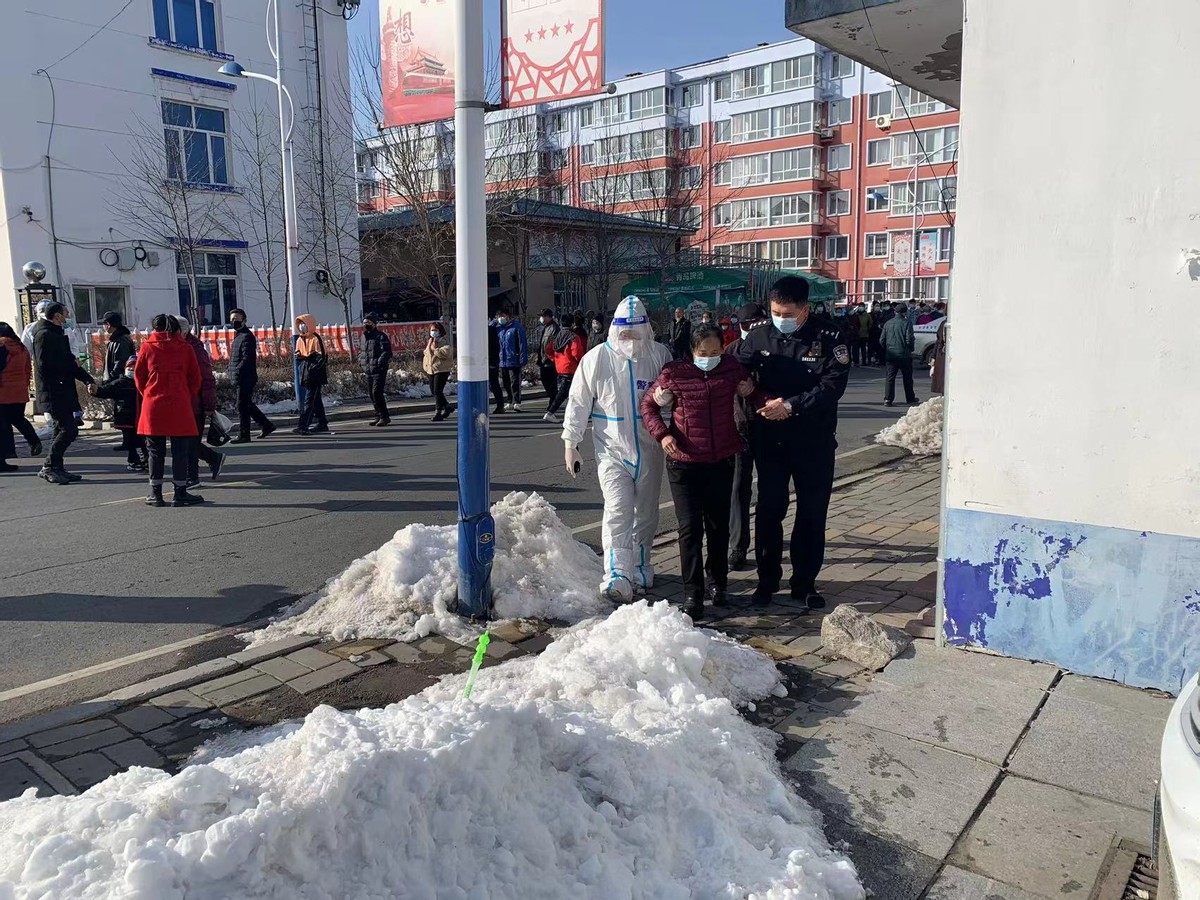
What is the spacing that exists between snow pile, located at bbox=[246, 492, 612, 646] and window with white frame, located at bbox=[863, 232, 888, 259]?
59789 mm

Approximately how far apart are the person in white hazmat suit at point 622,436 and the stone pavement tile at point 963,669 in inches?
69.9

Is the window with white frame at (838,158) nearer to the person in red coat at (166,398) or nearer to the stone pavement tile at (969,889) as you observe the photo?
the person in red coat at (166,398)

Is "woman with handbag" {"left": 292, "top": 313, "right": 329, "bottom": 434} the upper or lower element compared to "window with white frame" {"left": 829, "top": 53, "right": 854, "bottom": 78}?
lower

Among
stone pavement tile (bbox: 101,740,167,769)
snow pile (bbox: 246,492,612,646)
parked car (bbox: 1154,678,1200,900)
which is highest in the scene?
parked car (bbox: 1154,678,1200,900)

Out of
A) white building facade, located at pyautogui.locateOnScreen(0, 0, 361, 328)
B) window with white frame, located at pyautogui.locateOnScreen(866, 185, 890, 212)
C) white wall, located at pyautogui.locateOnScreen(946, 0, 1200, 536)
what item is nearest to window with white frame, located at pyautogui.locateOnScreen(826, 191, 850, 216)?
window with white frame, located at pyautogui.locateOnScreen(866, 185, 890, 212)

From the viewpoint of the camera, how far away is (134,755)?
379cm

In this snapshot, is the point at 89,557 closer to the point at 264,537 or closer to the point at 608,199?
the point at 264,537

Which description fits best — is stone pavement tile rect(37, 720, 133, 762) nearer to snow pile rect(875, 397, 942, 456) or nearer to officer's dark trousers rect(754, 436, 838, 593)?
officer's dark trousers rect(754, 436, 838, 593)

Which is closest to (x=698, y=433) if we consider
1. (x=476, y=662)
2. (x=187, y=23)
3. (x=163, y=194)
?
(x=476, y=662)

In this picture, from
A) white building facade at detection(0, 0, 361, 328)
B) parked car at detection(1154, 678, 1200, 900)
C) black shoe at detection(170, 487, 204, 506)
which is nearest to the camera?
parked car at detection(1154, 678, 1200, 900)

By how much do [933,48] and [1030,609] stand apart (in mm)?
4389

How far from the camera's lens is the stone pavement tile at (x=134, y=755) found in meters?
3.73

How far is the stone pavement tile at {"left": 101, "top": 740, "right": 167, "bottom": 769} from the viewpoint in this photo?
12.2 feet

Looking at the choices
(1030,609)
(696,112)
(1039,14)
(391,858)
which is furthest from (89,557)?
(696,112)
